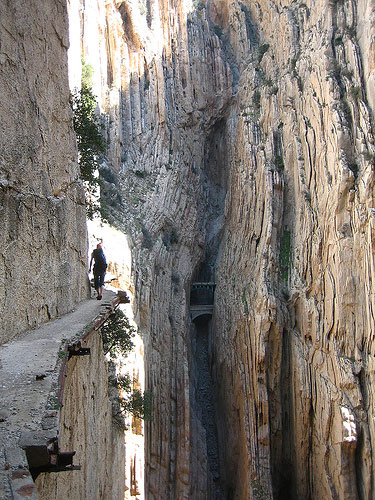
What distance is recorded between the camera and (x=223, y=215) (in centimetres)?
2497

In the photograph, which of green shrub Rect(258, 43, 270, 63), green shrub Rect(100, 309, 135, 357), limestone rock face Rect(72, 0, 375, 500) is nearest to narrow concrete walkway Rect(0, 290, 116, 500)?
green shrub Rect(100, 309, 135, 357)

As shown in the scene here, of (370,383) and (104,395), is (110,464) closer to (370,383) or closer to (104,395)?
(104,395)

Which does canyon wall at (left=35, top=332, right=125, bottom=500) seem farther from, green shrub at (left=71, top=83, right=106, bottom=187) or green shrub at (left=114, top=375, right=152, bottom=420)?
green shrub at (left=71, top=83, right=106, bottom=187)

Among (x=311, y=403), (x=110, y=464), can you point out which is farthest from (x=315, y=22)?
(x=110, y=464)

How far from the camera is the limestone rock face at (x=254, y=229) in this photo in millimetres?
15031

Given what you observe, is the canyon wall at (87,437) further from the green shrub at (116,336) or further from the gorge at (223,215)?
the green shrub at (116,336)

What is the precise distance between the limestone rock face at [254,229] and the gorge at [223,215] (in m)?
0.08

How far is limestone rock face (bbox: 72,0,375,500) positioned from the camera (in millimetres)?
15031

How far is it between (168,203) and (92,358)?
49.2 ft

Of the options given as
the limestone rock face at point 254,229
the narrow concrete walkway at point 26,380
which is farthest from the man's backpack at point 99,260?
the limestone rock face at point 254,229

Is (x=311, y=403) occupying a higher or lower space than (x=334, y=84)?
lower

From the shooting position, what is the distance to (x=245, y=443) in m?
16.9

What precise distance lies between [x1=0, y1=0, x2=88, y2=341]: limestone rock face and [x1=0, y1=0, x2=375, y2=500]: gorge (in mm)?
46

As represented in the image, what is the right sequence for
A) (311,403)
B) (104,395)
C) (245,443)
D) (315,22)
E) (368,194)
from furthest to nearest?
1. (315,22)
2. (245,443)
3. (311,403)
4. (368,194)
5. (104,395)
